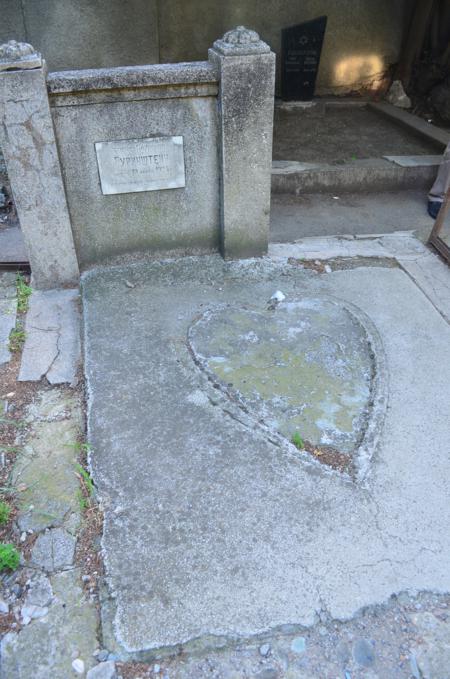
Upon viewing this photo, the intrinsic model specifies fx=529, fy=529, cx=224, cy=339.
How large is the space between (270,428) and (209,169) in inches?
87.9

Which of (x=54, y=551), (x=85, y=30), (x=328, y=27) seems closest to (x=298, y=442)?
(x=54, y=551)

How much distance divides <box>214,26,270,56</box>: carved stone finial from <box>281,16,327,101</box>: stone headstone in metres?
5.14

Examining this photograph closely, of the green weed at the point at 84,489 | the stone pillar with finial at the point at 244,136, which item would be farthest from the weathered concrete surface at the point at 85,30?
the green weed at the point at 84,489

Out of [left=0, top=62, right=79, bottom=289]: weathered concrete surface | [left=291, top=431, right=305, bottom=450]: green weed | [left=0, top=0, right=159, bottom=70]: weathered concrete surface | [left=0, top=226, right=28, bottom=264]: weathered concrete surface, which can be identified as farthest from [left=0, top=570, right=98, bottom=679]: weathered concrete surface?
[left=0, top=0, right=159, bottom=70]: weathered concrete surface

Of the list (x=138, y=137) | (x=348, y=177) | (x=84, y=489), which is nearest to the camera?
(x=84, y=489)

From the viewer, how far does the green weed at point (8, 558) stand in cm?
228

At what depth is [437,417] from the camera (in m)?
2.99

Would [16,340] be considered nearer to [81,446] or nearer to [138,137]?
[81,446]

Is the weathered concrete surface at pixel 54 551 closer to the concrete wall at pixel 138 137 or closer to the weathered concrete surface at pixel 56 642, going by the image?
the weathered concrete surface at pixel 56 642

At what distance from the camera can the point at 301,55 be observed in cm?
845

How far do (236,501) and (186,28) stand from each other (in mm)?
7943

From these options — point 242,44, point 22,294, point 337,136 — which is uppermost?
point 242,44

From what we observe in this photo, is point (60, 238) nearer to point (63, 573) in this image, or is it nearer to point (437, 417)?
point (63, 573)

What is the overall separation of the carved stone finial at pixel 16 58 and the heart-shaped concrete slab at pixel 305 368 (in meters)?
1.99
